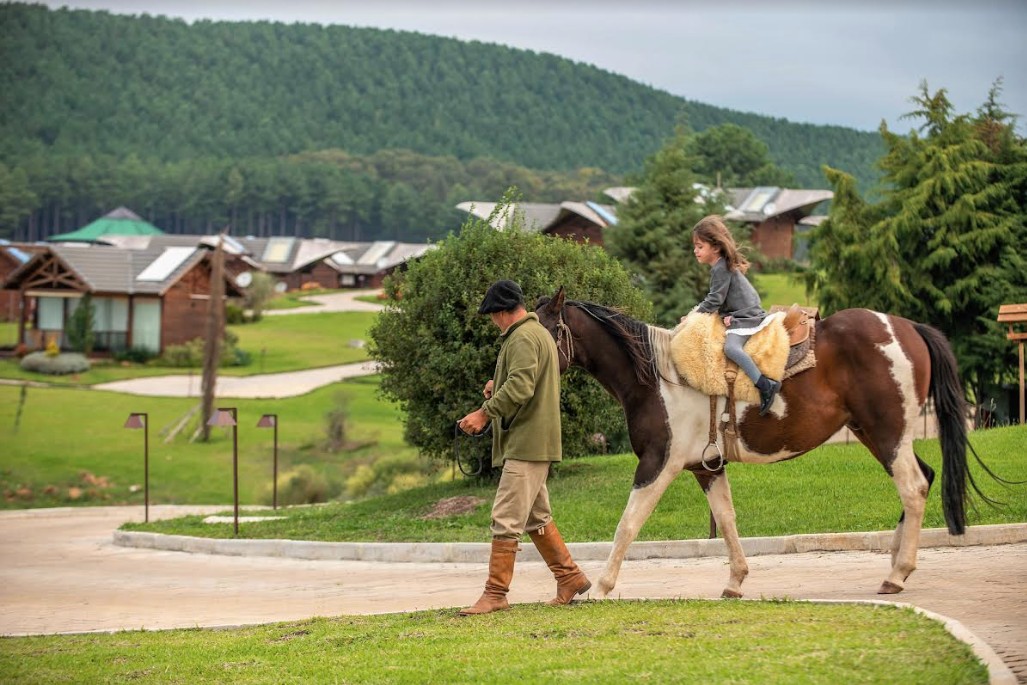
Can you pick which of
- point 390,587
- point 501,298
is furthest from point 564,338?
point 390,587

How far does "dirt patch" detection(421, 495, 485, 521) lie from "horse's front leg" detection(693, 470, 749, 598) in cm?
896

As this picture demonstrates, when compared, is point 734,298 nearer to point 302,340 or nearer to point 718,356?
point 718,356

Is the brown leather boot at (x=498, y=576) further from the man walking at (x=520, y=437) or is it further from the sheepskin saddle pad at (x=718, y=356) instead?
the sheepskin saddle pad at (x=718, y=356)

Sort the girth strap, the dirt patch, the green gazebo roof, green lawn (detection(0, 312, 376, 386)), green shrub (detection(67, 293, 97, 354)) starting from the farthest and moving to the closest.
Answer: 1. the green gazebo roof
2. green shrub (detection(67, 293, 97, 354))
3. green lawn (detection(0, 312, 376, 386))
4. the dirt patch
5. the girth strap

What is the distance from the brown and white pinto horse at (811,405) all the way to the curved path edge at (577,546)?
1.61m

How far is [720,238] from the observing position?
1048 cm

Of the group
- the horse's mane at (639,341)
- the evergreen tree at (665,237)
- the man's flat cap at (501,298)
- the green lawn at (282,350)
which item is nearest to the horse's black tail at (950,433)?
the horse's mane at (639,341)

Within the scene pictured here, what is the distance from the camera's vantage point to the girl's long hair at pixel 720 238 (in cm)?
1048

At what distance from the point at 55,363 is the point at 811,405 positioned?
173ft

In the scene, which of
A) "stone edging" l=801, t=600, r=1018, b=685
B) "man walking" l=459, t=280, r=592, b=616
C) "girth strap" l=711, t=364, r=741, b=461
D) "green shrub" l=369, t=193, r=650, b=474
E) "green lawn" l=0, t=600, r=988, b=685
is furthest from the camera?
"green shrub" l=369, t=193, r=650, b=474

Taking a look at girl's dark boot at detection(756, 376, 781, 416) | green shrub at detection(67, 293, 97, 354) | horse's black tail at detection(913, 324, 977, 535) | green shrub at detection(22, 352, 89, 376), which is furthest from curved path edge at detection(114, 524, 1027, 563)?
green shrub at detection(67, 293, 97, 354)

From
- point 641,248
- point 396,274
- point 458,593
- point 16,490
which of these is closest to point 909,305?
point 641,248

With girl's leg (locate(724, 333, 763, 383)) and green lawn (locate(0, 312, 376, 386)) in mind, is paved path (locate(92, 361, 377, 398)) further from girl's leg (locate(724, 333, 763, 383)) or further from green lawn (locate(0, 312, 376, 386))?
girl's leg (locate(724, 333, 763, 383))

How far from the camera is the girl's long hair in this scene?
34.4ft
